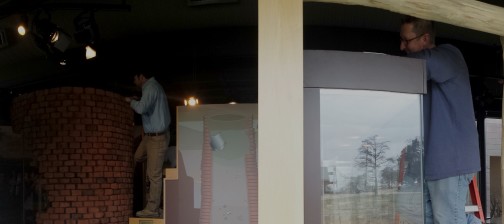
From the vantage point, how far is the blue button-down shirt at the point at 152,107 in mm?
6266

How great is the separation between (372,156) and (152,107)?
13.3 ft

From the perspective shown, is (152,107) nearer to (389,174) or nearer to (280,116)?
(389,174)

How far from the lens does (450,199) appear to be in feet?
9.70

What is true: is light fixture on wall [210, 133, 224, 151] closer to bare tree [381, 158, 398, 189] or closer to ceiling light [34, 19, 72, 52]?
ceiling light [34, 19, 72, 52]

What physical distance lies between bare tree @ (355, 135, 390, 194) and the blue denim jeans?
1.56ft

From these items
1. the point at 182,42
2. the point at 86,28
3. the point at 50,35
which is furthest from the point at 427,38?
the point at 182,42

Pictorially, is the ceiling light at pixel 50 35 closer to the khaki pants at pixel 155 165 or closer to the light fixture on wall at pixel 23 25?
the light fixture on wall at pixel 23 25

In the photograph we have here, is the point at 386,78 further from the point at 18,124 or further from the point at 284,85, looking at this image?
the point at 18,124

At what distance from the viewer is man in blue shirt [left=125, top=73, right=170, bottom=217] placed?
629cm

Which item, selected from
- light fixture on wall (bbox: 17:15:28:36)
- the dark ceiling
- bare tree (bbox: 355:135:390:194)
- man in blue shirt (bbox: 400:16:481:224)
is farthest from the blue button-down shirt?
bare tree (bbox: 355:135:390:194)

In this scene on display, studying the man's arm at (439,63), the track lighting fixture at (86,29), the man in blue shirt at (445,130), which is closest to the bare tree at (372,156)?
the man in blue shirt at (445,130)

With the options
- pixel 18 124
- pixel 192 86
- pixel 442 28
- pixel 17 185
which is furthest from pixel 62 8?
pixel 442 28

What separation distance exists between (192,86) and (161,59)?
1.46 m

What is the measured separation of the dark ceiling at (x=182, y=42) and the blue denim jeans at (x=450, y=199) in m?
4.32
